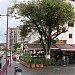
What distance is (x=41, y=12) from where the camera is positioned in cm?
4562

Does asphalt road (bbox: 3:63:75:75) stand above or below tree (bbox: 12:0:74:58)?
below

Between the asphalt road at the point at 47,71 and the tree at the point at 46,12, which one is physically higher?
the tree at the point at 46,12

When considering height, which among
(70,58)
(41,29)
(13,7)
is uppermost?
(13,7)

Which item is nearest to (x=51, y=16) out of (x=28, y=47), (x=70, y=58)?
(x=28, y=47)

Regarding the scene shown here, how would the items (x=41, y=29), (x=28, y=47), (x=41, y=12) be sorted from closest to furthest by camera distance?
(x=41, y=12) → (x=41, y=29) → (x=28, y=47)

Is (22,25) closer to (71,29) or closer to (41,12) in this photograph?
(41,12)

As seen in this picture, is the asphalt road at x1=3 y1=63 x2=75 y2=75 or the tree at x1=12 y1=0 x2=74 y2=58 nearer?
the asphalt road at x1=3 y1=63 x2=75 y2=75

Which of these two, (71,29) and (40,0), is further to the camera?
(71,29)

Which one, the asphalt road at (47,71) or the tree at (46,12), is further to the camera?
the tree at (46,12)

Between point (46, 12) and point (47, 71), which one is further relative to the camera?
point (46, 12)

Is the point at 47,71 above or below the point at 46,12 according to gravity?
below

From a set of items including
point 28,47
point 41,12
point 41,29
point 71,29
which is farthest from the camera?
point 71,29

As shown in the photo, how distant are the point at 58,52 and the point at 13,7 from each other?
14460mm

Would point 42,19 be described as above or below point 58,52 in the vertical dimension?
above
